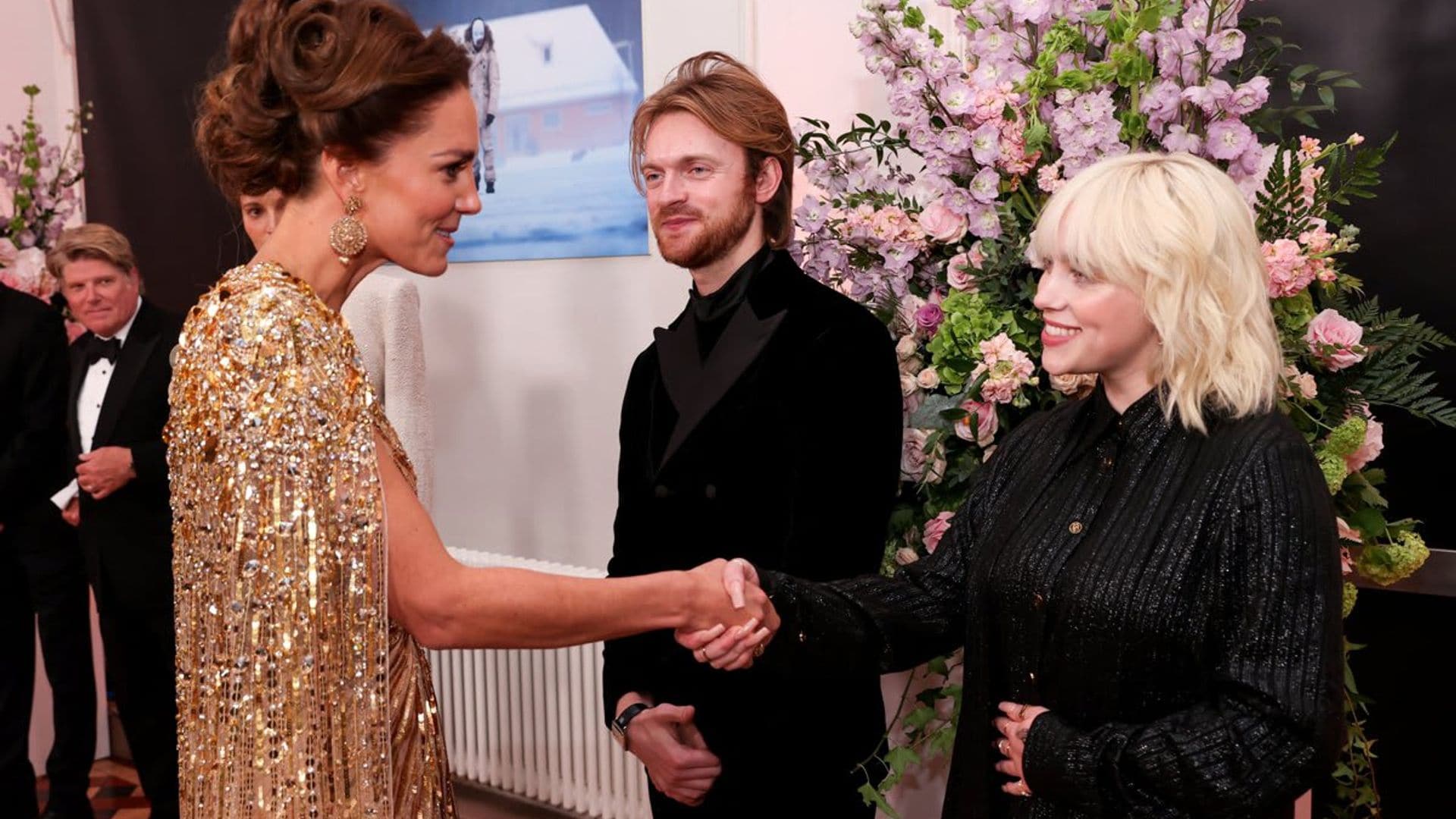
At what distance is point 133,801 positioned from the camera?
4.58m

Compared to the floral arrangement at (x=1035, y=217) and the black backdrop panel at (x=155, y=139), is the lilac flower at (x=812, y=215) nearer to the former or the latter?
the floral arrangement at (x=1035, y=217)

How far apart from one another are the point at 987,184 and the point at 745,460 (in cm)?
61

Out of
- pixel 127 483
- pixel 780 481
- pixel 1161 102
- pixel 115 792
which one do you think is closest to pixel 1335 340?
pixel 1161 102

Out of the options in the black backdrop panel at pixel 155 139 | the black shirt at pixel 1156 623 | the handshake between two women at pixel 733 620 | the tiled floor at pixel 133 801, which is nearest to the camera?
the black shirt at pixel 1156 623

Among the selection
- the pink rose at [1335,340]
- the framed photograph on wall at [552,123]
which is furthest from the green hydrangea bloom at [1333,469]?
the framed photograph on wall at [552,123]

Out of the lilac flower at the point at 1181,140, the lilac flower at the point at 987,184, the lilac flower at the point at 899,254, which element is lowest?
the lilac flower at the point at 899,254

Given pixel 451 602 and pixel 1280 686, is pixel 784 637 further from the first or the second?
pixel 1280 686

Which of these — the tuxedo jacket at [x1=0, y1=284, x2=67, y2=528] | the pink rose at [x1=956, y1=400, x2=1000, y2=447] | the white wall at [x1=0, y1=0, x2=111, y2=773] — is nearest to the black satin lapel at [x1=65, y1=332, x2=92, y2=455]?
the tuxedo jacket at [x1=0, y1=284, x2=67, y2=528]

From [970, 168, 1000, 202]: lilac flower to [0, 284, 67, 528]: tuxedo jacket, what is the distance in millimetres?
2987

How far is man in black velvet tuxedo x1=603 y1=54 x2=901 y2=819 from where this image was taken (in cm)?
200

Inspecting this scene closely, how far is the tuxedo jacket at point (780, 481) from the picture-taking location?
1.98 metres

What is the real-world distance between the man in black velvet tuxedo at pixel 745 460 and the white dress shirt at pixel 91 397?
2.47 metres

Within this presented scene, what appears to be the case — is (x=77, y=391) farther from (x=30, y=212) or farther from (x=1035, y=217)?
(x=1035, y=217)

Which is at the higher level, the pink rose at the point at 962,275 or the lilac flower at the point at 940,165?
the lilac flower at the point at 940,165
